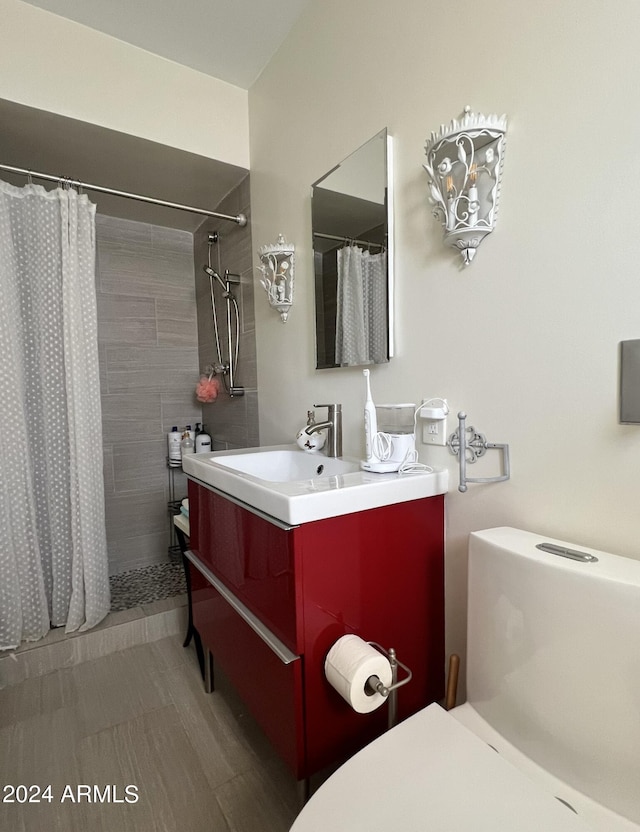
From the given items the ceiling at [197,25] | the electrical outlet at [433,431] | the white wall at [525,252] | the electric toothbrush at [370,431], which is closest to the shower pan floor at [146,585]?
the white wall at [525,252]

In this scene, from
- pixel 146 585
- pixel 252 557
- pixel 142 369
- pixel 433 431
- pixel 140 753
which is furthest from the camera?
pixel 142 369

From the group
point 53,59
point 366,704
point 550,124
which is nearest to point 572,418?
point 550,124

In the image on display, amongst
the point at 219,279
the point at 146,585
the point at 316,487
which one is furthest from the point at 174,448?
the point at 316,487

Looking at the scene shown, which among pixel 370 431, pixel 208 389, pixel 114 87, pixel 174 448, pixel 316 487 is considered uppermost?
pixel 114 87

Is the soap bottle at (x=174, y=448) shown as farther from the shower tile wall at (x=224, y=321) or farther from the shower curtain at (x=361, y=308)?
the shower curtain at (x=361, y=308)

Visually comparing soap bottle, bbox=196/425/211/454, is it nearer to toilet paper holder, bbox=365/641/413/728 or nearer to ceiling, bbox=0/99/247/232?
ceiling, bbox=0/99/247/232

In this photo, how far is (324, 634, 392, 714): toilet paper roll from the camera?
3.04 ft

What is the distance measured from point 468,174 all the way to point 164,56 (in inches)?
68.7

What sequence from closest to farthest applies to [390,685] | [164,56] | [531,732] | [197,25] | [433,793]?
1. [433,793]
2. [531,732]
3. [390,685]
4. [197,25]
5. [164,56]

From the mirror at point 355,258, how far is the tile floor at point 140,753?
4.31ft

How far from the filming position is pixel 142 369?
9.06 ft

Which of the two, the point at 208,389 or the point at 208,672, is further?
the point at 208,389

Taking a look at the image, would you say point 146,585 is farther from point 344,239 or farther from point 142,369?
point 344,239

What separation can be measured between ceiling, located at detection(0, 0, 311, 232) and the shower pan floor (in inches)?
85.2
